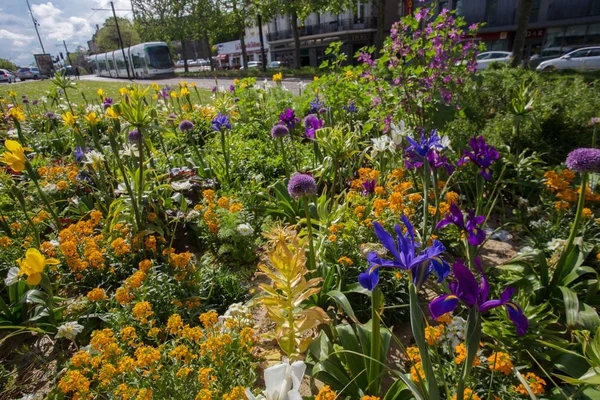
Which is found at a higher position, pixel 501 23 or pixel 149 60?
pixel 501 23

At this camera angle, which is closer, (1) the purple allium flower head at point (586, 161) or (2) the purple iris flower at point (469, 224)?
(2) the purple iris flower at point (469, 224)

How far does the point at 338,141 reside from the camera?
7.20ft

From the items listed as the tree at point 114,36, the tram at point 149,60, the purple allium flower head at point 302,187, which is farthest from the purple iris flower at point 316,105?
the tree at point 114,36

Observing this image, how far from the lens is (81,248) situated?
8.16ft

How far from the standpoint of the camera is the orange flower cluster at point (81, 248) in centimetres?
217

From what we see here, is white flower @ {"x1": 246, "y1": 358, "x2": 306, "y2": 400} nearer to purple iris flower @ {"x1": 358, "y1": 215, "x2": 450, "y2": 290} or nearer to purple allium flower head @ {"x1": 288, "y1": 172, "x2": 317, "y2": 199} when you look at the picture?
purple iris flower @ {"x1": 358, "y1": 215, "x2": 450, "y2": 290}

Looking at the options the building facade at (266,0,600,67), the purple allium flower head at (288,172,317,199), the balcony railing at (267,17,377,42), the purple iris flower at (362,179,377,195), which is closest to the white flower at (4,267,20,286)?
the purple allium flower head at (288,172,317,199)

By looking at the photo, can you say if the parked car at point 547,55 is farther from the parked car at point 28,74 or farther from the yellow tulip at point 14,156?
the parked car at point 28,74

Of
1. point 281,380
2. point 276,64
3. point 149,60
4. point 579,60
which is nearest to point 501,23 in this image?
point 579,60

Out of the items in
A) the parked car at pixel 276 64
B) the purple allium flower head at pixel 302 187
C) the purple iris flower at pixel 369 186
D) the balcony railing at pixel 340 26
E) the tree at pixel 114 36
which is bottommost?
the purple iris flower at pixel 369 186

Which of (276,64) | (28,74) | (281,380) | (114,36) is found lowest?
(281,380)

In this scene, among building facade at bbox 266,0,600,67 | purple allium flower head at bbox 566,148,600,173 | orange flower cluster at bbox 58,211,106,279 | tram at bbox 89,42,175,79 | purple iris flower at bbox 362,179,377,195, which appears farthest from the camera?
tram at bbox 89,42,175,79

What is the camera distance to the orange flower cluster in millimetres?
2170

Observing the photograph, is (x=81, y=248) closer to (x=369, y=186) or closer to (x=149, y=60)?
(x=369, y=186)
